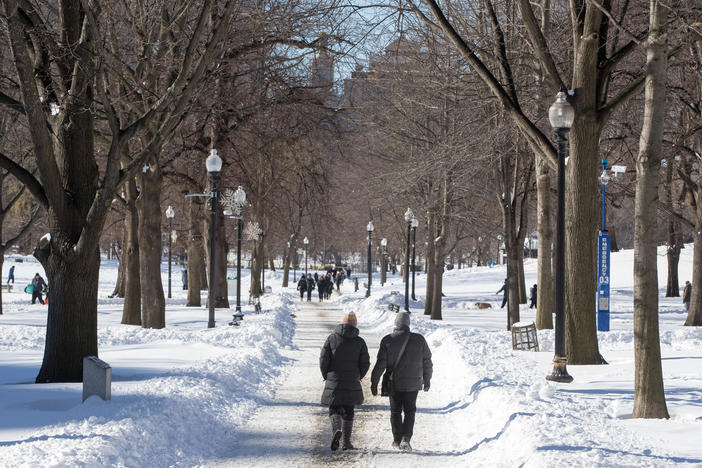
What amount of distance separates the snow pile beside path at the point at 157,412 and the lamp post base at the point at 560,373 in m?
4.56

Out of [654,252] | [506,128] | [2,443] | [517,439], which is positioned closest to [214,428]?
[2,443]

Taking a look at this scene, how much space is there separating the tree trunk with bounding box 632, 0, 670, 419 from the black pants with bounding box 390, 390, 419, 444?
9.19 ft

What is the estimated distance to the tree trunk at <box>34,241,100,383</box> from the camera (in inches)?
452

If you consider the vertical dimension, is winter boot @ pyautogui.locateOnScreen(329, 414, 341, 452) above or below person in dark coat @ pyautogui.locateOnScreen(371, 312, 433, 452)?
below

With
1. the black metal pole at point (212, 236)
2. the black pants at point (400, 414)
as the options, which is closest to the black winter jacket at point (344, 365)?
the black pants at point (400, 414)

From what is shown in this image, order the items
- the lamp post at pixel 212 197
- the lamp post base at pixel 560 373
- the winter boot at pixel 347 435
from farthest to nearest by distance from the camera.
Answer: the lamp post at pixel 212 197
the lamp post base at pixel 560 373
the winter boot at pixel 347 435

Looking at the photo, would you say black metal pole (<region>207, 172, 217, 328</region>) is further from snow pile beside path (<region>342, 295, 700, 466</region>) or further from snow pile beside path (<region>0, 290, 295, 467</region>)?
snow pile beside path (<region>342, 295, 700, 466</region>)

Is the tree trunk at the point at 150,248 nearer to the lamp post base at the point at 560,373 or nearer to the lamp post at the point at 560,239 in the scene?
the lamp post at the point at 560,239

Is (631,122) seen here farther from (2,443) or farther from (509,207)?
(2,443)

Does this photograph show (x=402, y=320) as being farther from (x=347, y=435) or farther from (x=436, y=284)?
(x=436, y=284)

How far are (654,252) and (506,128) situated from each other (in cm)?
1165

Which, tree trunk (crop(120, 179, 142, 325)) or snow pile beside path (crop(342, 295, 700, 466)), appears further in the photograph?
tree trunk (crop(120, 179, 142, 325))

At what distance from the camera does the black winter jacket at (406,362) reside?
891 cm

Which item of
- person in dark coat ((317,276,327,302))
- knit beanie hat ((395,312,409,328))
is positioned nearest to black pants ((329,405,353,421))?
knit beanie hat ((395,312,409,328))
